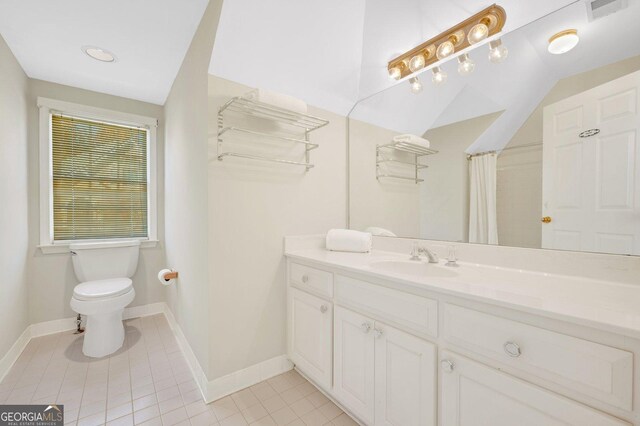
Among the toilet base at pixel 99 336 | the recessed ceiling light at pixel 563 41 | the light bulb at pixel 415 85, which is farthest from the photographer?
the toilet base at pixel 99 336

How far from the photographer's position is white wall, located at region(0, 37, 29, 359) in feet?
5.69

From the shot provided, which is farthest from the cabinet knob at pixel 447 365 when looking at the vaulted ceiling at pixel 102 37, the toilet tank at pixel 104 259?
the toilet tank at pixel 104 259

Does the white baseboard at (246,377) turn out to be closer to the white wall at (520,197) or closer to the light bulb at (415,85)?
the white wall at (520,197)

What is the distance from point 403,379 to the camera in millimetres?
1055

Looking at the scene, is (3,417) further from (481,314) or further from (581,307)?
(581,307)

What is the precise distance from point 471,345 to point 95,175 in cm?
324

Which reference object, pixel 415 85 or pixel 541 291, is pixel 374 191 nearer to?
pixel 415 85

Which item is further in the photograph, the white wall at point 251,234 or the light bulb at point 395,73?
the light bulb at point 395,73

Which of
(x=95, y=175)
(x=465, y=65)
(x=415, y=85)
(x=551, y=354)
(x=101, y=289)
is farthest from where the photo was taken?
(x=95, y=175)

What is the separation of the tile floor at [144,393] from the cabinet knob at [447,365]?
727 millimetres

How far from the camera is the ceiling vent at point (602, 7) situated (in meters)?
1.00

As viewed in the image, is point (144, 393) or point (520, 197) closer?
point (520, 197)

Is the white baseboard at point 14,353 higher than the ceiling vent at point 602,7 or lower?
lower

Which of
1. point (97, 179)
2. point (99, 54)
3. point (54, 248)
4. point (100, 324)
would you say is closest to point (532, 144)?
point (99, 54)
